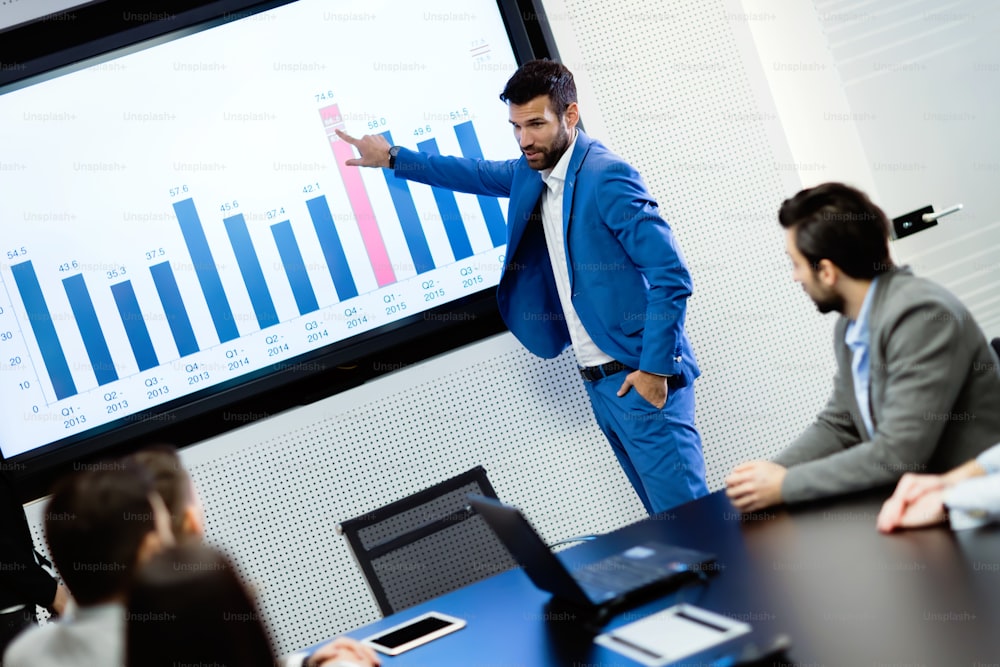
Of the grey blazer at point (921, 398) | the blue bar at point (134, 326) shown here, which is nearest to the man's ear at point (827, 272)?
the grey blazer at point (921, 398)

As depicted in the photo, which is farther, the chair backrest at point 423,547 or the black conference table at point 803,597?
the chair backrest at point 423,547

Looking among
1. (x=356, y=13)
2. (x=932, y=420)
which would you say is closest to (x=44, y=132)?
(x=356, y=13)

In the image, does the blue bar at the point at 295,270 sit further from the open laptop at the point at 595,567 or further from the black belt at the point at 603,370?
the open laptop at the point at 595,567

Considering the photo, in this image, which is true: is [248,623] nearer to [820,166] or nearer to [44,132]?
[44,132]

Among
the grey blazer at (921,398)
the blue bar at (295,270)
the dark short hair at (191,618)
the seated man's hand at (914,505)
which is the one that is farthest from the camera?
the blue bar at (295,270)

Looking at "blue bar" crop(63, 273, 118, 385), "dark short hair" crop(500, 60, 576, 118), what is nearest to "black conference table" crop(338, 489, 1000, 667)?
"dark short hair" crop(500, 60, 576, 118)

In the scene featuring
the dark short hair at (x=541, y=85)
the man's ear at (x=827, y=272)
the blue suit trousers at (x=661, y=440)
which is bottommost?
the blue suit trousers at (x=661, y=440)

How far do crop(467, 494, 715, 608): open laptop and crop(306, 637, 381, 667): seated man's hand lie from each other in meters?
0.34

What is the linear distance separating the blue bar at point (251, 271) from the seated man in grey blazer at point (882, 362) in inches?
80.0

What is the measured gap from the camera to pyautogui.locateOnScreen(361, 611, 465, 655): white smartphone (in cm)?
184

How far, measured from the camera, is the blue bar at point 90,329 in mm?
3377

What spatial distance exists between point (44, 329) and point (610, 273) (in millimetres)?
2035

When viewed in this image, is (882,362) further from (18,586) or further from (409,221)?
(18,586)

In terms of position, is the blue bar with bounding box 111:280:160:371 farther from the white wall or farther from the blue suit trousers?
the blue suit trousers
